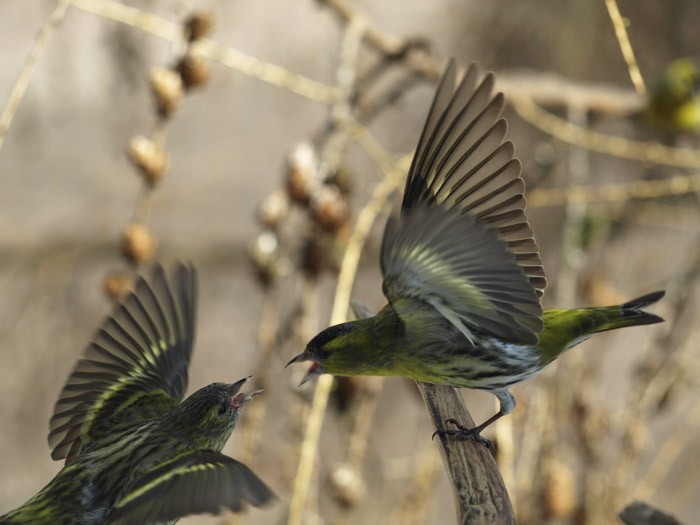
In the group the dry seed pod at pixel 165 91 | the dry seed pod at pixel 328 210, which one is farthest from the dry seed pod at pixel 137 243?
the dry seed pod at pixel 328 210

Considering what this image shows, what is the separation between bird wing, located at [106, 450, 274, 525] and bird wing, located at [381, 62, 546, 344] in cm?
30

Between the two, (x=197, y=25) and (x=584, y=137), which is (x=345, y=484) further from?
(x=584, y=137)

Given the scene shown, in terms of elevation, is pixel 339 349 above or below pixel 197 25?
below

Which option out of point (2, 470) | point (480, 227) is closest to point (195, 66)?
point (480, 227)

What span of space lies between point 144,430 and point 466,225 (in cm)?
48

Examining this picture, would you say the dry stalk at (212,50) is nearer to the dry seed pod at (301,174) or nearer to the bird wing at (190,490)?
the dry seed pod at (301,174)

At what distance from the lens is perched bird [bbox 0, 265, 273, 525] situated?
1.03 meters

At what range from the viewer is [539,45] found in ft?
9.80

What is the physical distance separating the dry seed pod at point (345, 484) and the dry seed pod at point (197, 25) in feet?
2.60

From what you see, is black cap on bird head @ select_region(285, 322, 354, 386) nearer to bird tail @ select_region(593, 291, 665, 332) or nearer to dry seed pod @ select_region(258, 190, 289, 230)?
bird tail @ select_region(593, 291, 665, 332)

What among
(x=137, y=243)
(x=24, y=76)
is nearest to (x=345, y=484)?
(x=137, y=243)

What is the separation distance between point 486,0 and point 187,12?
1.40 m

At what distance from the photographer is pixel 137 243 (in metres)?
1.61

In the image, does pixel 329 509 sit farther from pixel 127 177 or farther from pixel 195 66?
pixel 195 66
